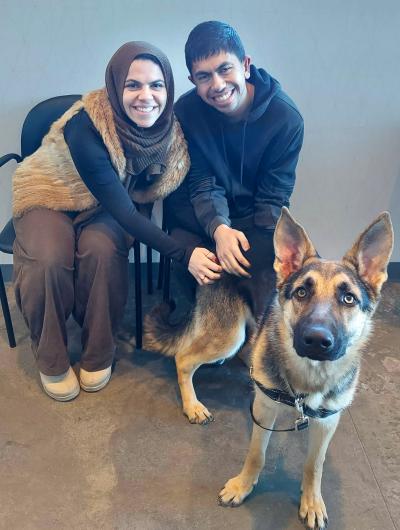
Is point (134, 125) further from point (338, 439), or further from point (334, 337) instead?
point (338, 439)

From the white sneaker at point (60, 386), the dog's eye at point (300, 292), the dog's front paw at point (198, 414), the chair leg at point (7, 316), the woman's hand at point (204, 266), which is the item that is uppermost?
the dog's eye at point (300, 292)

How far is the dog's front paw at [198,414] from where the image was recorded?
2.13 metres

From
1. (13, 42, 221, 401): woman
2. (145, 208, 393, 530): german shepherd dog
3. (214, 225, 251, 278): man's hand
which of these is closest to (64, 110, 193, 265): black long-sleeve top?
(13, 42, 221, 401): woman

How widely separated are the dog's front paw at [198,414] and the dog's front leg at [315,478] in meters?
0.51

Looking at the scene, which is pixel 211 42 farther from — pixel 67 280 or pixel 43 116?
pixel 67 280

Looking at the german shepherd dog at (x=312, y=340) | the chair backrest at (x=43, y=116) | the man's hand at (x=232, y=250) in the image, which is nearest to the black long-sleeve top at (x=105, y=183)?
the man's hand at (x=232, y=250)

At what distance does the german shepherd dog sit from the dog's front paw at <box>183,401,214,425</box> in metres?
0.36

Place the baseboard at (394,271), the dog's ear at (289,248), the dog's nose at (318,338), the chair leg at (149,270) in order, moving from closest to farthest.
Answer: the dog's nose at (318,338) < the dog's ear at (289,248) < the chair leg at (149,270) < the baseboard at (394,271)

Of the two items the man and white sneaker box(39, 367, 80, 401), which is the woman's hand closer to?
the man

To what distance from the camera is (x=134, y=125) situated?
6.49ft

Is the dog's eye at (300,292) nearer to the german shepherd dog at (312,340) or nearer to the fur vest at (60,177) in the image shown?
the german shepherd dog at (312,340)

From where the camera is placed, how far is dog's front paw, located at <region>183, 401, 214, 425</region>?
2129mm

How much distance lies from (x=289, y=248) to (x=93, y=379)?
1167 mm

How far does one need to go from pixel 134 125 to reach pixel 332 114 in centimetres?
129
